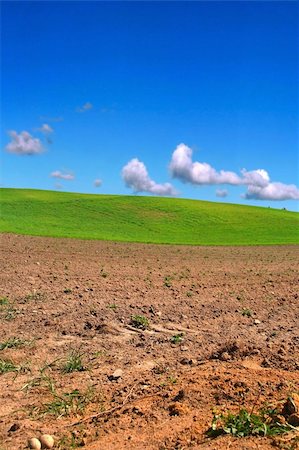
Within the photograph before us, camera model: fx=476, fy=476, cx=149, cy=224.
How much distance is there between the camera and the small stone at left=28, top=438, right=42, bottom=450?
4.41m

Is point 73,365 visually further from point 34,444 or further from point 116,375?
point 34,444

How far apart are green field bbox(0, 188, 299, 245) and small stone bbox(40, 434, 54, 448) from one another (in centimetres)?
2974

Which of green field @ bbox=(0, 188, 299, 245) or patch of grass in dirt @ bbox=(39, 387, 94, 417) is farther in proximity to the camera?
green field @ bbox=(0, 188, 299, 245)

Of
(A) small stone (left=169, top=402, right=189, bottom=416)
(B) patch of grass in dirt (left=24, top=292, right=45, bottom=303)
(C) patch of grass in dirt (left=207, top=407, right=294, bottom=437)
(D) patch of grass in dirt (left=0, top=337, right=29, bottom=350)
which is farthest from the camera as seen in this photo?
(B) patch of grass in dirt (left=24, top=292, right=45, bottom=303)

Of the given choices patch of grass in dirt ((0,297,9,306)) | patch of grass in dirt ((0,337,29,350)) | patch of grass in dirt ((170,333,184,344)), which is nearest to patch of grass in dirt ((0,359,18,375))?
patch of grass in dirt ((0,337,29,350))

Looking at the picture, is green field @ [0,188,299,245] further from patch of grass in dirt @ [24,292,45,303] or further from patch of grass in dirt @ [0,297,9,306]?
patch of grass in dirt @ [0,297,9,306]

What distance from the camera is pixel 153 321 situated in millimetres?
8945

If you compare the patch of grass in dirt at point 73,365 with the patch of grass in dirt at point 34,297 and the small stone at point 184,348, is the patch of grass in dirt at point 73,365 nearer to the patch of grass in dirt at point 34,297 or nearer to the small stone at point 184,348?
the small stone at point 184,348

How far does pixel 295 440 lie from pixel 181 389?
153 cm

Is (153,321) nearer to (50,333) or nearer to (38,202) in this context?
(50,333)

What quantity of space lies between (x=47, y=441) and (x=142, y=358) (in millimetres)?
2559

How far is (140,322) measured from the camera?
8656mm

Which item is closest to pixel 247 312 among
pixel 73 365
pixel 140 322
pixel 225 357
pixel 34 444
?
pixel 140 322

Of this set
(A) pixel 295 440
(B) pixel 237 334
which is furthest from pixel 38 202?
(A) pixel 295 440
